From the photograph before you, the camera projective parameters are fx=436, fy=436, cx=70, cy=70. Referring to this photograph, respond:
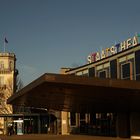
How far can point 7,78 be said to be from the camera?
373ft

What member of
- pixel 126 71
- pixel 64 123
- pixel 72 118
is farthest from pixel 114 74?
pixel 64 123

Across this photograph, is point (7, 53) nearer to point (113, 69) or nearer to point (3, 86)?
point (3, 86)

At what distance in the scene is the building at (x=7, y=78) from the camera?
365 ft

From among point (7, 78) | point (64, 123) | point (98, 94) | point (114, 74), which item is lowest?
point (64, 123)

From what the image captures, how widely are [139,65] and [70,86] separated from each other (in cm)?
2074

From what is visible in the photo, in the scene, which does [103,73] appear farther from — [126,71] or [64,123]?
[64,123]

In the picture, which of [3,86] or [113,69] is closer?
[113,69]

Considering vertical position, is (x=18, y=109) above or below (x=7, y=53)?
below

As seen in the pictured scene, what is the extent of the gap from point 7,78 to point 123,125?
61.0m

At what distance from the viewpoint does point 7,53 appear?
11644 cm

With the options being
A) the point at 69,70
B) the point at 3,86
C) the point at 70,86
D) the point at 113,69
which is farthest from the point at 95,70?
the point at 3,86

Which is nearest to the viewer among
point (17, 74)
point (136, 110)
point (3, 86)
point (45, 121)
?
point (136, 110)

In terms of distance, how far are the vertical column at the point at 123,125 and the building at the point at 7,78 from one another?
56227 mm

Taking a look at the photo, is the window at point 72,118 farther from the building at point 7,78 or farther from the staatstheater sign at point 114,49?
the building at point 7,78
